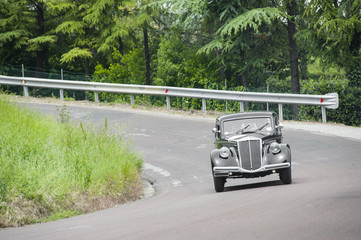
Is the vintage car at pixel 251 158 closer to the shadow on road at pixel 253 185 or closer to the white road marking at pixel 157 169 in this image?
the shadow on road at pixel 253 185

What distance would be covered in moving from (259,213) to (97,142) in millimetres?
5955

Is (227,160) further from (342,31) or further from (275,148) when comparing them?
(342,31)

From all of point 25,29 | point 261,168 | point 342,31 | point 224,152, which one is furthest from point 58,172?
point 25,29

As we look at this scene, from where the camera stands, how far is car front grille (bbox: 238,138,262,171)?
9719 millimetres

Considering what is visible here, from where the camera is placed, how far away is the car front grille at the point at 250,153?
972 centimetres

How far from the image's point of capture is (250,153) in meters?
9.76

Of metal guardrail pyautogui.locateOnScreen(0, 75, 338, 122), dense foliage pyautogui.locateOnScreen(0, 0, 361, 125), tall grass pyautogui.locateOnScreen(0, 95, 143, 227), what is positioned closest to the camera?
tall grass pyautogui.locateOnScreen(0, 95, 143, 227)

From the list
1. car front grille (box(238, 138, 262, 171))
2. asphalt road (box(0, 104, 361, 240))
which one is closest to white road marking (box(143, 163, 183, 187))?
asphalt road (box(0, 104, 361, 240))

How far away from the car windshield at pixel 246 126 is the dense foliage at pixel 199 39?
10.0m

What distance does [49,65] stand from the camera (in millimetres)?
38750

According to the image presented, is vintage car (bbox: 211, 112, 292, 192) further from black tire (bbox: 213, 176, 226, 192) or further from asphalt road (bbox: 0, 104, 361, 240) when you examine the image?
asphalt road (bbox: 0, 104, 361, 240)

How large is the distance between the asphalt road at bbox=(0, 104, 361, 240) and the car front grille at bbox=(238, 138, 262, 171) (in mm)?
463

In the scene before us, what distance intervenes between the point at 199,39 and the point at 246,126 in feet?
102

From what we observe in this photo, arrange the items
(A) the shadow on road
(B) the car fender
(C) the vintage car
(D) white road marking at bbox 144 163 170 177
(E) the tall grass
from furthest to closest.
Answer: (D) white road marking at bbox 144 163 170 177
(A) the shadow on road
(B) the car fender
(C) the vintage car
(E) the tall grass
